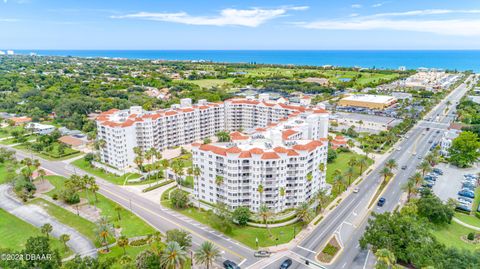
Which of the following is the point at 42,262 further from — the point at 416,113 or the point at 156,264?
the point at 416,113

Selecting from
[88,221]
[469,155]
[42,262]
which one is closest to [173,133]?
[88,221]

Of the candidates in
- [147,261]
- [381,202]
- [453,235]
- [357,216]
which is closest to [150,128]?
[147,261]

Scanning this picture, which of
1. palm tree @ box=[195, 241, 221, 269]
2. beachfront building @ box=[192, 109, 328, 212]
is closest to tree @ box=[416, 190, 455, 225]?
beachfront building @ box=[192, 109, 328, 212]

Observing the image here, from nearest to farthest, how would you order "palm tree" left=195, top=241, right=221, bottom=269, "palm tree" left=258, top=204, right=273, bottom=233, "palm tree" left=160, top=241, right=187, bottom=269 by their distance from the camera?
"palm tree" left=160, top=241, right=187, bottom=269 < "palm tree" left=195, top=241, right=221, bottom=269 < "palm tree" left=258, top=204, right=273, bottom=233

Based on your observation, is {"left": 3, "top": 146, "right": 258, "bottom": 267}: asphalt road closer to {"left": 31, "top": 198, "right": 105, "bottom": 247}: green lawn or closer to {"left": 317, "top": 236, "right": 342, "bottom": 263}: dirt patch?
{"left": 31, "top": 198, "right": 105, "bottom": 247}: green lawn

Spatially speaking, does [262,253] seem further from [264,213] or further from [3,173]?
[3,173]

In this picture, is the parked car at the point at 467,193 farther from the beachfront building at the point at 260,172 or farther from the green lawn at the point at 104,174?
the green lawn at the point at 104,174
